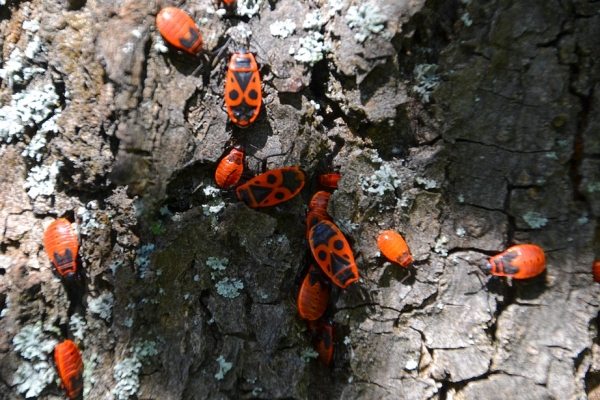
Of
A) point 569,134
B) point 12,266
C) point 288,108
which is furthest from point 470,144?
point 12,266

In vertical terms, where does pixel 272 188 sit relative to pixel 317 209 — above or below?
above

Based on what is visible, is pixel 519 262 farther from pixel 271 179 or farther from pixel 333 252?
pixel 271 179

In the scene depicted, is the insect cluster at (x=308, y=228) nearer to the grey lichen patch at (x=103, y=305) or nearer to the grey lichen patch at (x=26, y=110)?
the grey lichen patch at (x=26, y=110)

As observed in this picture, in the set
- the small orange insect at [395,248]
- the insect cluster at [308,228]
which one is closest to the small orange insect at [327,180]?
the insect cluster at [308,228]

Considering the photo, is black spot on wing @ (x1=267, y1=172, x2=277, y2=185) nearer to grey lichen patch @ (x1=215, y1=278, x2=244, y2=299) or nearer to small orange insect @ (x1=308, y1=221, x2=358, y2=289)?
small orange insect @ (x1=308, y1=221, x2=358, y2=289)

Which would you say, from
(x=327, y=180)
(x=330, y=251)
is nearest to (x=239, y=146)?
(x=327, y=180)

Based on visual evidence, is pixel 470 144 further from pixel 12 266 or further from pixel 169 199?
pixel 12 266
